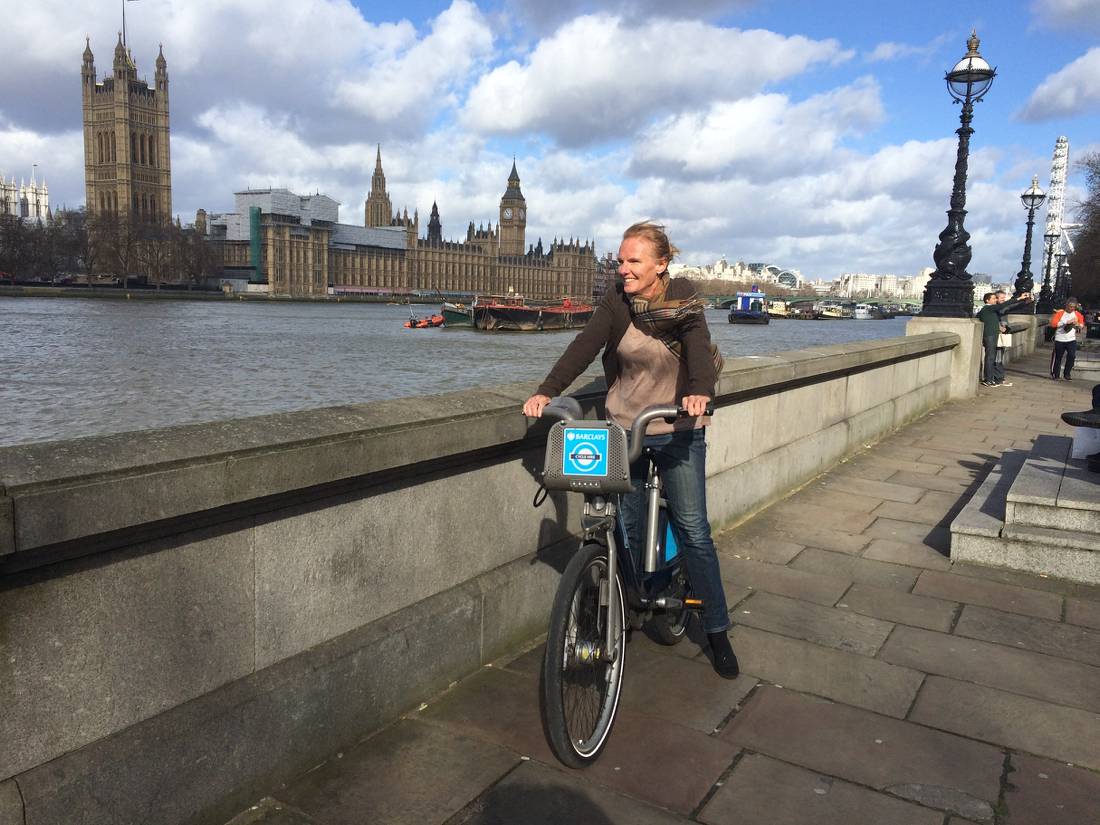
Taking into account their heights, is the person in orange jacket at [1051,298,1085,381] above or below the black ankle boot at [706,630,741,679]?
above

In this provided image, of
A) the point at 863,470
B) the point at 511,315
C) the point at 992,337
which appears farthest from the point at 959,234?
the point at 511,315

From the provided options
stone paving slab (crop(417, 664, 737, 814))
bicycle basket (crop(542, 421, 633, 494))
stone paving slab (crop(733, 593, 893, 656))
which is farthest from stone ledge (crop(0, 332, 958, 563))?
stone paving slab (crop(733, 593, 893, 656))

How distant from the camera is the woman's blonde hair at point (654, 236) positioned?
9.99 feet

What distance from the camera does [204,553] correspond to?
2.34 metres

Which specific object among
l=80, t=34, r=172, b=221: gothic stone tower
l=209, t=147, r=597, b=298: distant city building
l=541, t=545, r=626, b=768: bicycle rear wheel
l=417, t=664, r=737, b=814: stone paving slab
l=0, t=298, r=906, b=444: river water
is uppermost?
l=80, t=34, r=172, b=221: gothic stone tower

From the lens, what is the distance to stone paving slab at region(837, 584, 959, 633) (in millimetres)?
4105

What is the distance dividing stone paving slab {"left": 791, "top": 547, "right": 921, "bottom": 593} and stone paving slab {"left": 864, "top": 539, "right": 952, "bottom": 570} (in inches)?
3.5

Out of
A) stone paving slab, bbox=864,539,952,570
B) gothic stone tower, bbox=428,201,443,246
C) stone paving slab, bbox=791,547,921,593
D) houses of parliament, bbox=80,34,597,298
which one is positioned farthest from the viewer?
gothic stone tower, bbox=428,201,443,246

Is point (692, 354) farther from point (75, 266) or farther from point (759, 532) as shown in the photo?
point (75, 266)

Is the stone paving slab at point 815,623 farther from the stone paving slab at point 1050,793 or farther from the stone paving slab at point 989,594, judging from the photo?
the stone paving slab at point 1050,793

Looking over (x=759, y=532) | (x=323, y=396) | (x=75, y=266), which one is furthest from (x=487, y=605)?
(x=75, y=266)

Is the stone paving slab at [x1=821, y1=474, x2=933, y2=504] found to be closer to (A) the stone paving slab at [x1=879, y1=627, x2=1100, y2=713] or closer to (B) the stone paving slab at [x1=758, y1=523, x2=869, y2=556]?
(B) the stone paving slab at [x1=758, y1=523, x2=869, y2=556]

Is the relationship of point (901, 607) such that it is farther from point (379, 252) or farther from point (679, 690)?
point (379, 252)

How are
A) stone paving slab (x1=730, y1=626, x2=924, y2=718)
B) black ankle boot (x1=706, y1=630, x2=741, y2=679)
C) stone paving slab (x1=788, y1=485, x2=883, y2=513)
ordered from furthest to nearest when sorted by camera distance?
stone paving slab (x1=788, y1=485, x2=883, y2=513) → black ankle boot (x1=706, y1=630, x2=741, y2=679) → stone paving slab (x1=730, y1=626, x2=924, y2=718)
